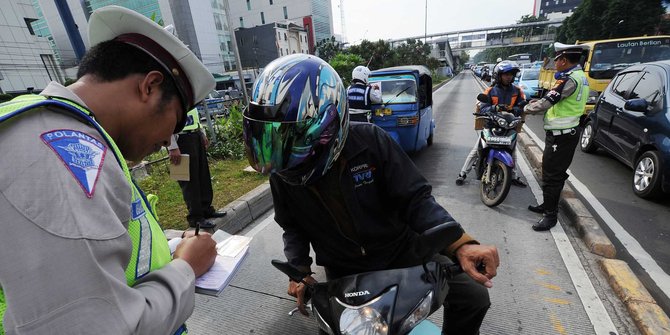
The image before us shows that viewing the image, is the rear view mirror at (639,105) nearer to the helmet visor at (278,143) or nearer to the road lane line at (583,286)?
the road lane line at (583,286)

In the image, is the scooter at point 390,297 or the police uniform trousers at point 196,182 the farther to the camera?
the police uniform trousers at point 196,182

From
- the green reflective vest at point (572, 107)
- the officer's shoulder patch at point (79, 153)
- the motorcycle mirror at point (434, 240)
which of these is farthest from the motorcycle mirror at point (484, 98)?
the officer's shoulder patch at point (79, 153)

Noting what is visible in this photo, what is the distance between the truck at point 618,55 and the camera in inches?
304

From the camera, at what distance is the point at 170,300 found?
2.53 ft

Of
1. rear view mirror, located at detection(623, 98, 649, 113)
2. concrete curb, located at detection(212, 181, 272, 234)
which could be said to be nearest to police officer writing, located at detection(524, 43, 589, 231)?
rear view mirror, located at detection(623, 98, 649, 113)

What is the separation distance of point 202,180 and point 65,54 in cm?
5724

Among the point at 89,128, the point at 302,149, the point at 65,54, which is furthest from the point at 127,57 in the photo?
the point at 65,54

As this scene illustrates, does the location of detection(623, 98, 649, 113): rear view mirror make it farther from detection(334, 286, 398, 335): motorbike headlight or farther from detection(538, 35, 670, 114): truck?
detection(334, 286, 398, 335): motorbike headlight

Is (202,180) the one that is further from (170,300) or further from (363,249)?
(170,300)

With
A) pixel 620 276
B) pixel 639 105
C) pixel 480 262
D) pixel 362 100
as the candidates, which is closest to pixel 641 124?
pixel 639 105

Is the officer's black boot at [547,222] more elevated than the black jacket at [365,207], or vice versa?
the black jacket at [365,207]

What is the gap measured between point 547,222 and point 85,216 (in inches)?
157

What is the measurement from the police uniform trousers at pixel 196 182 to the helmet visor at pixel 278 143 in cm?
259

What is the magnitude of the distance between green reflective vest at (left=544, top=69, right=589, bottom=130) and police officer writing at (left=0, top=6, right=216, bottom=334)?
12.4 feet
